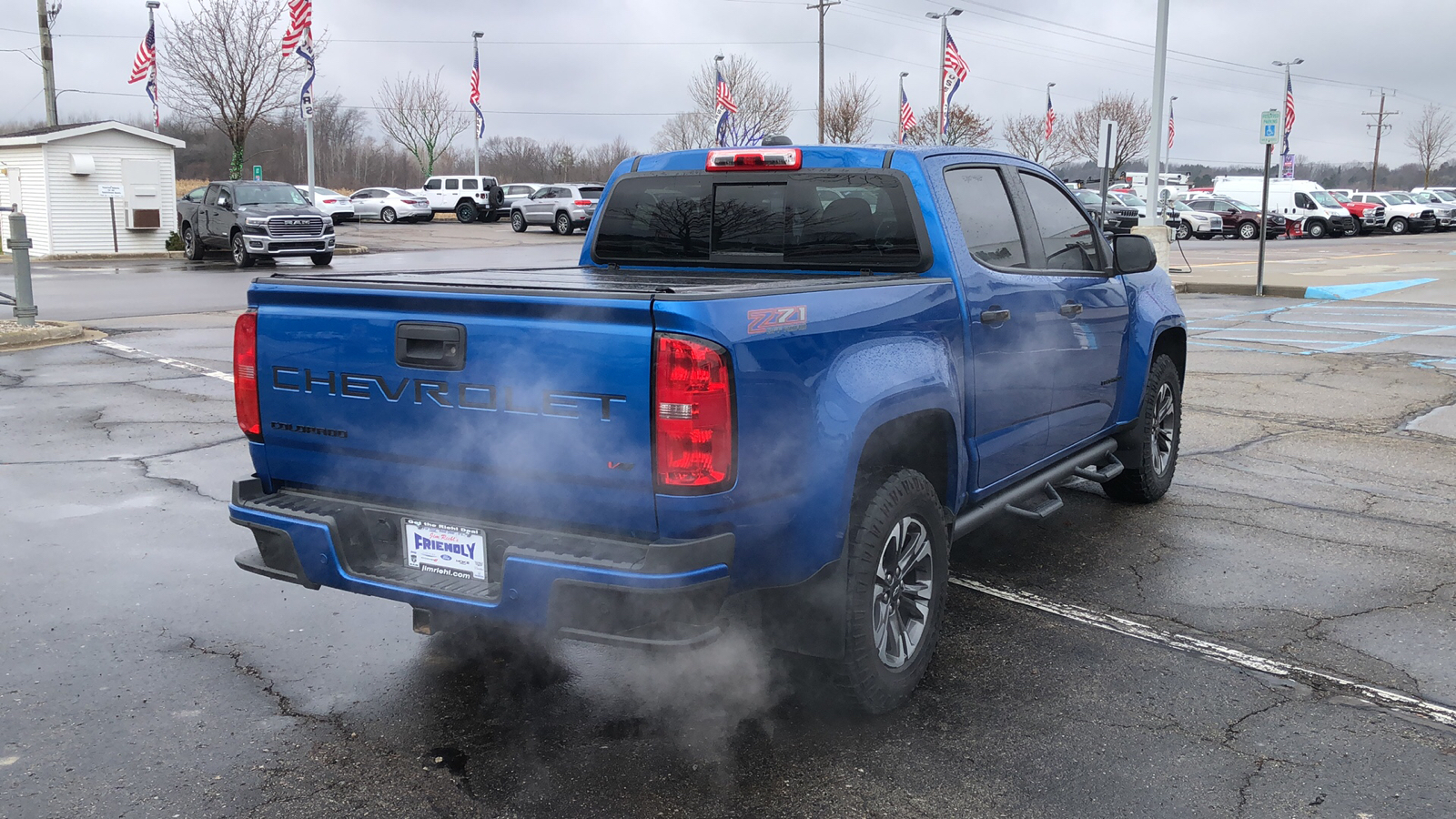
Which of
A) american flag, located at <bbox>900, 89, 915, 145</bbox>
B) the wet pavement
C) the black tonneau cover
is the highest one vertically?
american flag, located at <bbox>900, 89, 915, 145</bbox>

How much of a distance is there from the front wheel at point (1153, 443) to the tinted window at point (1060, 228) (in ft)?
3.26

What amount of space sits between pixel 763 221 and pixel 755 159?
0.82 feet

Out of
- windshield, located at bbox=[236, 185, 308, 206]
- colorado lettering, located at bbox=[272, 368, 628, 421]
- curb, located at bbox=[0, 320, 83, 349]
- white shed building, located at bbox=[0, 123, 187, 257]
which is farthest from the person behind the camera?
white shed building, located at bbox=[0, 123, 187, 257]

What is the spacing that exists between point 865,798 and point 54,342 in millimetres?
12939

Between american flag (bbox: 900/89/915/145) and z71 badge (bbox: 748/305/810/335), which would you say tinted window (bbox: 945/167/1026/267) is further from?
american flag (bbox: 900/89/915/145)

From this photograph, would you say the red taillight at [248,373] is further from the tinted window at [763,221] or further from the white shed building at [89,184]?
the white shed building at [89,184]

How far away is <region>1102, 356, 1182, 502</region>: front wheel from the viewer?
6.20 metres

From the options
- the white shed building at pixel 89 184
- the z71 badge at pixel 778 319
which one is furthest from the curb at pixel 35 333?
the white shed building at pixel 89 184

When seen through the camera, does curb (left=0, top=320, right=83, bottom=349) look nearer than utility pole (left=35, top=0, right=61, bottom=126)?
Yes

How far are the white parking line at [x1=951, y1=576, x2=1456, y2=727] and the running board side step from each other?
38 centimetres

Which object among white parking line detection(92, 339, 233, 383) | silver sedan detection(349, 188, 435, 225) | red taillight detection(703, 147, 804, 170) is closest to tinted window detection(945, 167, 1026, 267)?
red taillight detection(703, 147, 804, 170)

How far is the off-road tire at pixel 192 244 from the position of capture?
2720cm

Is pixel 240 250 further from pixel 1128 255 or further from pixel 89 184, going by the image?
pixel 1128 255

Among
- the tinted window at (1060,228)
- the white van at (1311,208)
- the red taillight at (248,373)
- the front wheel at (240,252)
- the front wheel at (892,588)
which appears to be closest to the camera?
the front wheel at (892,588)
